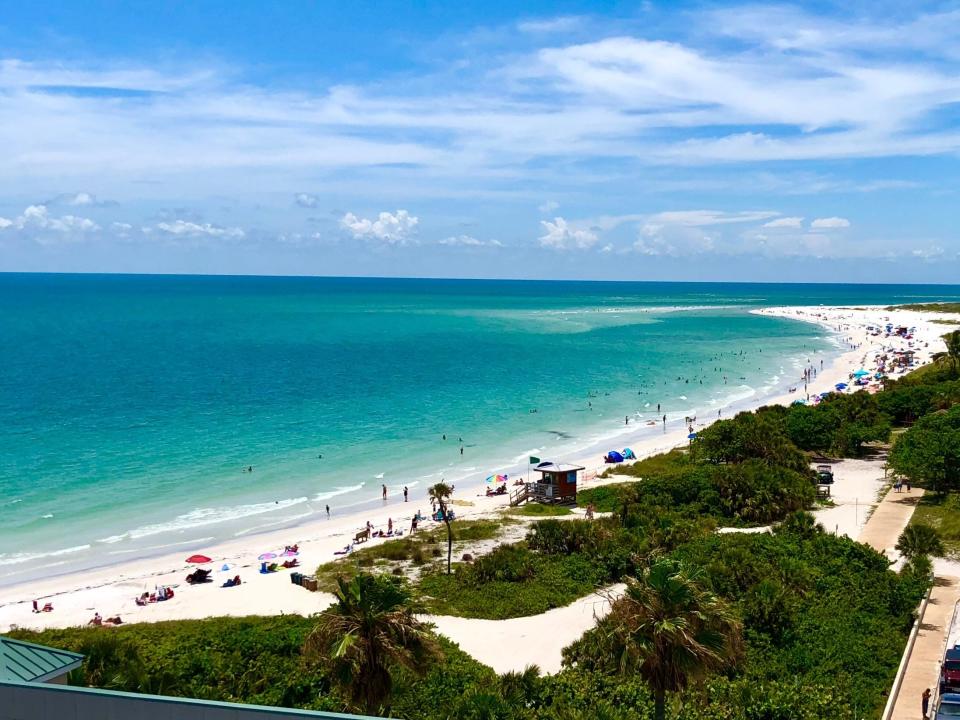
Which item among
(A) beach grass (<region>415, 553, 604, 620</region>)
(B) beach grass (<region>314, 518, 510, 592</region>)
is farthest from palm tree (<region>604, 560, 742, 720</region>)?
(B) beach grass (<region>314, 518, 510, 592</region>)

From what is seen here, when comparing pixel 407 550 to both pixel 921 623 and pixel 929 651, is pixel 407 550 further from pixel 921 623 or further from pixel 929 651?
pixel 929 651

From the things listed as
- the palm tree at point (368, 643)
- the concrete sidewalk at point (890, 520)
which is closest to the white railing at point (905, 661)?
the concrete sidewalk at point (890, 520)

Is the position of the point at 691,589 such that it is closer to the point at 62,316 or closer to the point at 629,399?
the point at 629,399

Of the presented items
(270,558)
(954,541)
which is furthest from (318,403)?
(954,541)

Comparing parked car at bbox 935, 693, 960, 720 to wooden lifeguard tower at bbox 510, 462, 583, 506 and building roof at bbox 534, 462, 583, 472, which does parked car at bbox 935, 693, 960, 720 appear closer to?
wooden lifeguard tower at bbox 510, 462, 583, 506

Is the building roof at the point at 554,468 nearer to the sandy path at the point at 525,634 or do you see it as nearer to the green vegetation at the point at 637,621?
the green vegetation at the point at 637,621
